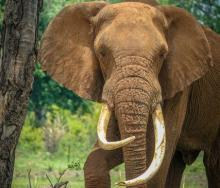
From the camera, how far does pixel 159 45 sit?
280 inches

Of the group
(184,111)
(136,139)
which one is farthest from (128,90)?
(184,111)

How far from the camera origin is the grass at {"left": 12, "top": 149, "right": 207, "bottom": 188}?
46.5 ft

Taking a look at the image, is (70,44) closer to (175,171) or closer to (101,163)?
(101,163)

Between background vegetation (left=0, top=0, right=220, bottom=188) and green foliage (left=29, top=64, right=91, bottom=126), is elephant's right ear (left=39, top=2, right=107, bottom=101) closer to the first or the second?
background vegetation (left=0, top=0, right=220, bottom=188)

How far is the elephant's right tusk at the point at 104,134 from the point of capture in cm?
636

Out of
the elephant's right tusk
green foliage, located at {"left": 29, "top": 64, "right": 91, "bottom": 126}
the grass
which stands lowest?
green foliage, located at {"left": 29, "top": 64, "right": 91, "bottom": 126}

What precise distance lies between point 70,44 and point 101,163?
1002mm

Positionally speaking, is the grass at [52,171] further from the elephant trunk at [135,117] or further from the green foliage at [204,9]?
the elephant trunk at [135,117]

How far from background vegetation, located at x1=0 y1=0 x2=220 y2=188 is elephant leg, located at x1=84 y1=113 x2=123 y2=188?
644 cm

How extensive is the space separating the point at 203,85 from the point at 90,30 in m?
1.43

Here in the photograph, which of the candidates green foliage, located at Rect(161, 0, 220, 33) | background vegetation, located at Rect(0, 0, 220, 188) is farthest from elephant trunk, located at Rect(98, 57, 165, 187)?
green foliage, located at Rect(161, 0, 220, 33)

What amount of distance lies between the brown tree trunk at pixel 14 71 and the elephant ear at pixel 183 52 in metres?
1.00

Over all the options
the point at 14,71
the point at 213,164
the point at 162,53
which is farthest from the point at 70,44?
the point at 213,164

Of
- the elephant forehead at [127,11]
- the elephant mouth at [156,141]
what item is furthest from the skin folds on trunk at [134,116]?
the elephant forehead at [127,11]
